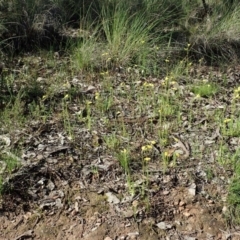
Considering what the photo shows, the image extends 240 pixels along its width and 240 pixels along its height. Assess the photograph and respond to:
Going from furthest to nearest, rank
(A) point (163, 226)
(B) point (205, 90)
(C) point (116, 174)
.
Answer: (B) point (205, 90) < (C) point (116, 174) < (A) point (163, 226)

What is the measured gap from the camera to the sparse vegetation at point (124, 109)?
296 cm

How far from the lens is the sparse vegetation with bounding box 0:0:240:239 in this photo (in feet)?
9.70

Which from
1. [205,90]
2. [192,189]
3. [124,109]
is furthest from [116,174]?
[205,90]

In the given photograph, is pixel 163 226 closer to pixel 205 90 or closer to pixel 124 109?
pixel 124 109

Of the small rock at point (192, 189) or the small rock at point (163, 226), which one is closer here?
the small rock at point (163, 226)

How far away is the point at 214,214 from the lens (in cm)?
283

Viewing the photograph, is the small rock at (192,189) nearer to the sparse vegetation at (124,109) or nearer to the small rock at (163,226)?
the sparse vegetation at (124,109)

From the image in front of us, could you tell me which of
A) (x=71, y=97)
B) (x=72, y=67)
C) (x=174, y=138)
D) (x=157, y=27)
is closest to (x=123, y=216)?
(x=174, y=138)

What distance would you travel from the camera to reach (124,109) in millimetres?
4023

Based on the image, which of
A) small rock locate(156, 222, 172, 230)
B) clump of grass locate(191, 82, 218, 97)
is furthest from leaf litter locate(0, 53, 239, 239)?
clump of grass locate(191, 82, 218, 97)

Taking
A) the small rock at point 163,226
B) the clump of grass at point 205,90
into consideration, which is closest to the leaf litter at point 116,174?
the small rock at point 163,226

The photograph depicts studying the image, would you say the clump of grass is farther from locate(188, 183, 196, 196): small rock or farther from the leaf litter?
locate(188, 183, 196, 196): small rock

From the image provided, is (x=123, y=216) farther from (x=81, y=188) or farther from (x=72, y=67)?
(x=72, y=67)

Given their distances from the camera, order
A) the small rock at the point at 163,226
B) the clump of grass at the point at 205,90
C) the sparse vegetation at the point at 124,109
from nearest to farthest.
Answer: the small rock at the point at 163,226 → the sparse vegetation at the point at 124,109 → the clump of grass at the point at 205,90
